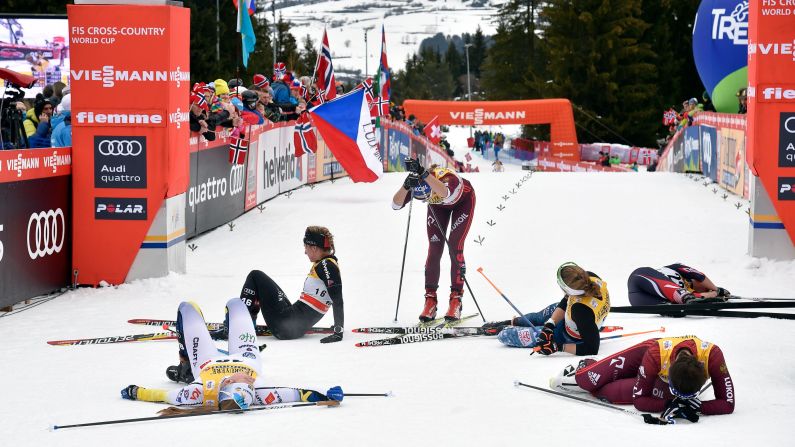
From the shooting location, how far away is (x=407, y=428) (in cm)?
651

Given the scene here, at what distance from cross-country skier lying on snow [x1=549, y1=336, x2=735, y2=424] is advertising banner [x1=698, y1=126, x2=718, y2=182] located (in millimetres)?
16599

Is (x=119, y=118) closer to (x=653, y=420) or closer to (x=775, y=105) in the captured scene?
(x=775, y=105)

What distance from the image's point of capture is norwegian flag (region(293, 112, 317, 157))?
21.6m

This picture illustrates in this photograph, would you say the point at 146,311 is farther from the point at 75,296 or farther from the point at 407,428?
the point at 407,428

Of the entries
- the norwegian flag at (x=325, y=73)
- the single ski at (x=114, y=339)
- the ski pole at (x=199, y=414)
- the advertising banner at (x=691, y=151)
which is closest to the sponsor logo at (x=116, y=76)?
the single ski at (x=114, y=339)

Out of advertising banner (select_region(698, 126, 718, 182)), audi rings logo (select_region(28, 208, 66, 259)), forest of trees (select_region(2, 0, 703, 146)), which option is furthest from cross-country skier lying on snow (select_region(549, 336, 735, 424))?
forest of trees (select_region(2, 0, 703, 146))

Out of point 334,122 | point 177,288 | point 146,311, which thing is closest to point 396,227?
point 334,122

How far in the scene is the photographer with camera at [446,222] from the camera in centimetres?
1034

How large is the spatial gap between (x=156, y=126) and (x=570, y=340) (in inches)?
237

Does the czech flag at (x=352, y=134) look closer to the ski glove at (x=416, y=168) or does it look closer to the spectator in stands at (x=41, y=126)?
the spectator in stands at (x=41, y=126)

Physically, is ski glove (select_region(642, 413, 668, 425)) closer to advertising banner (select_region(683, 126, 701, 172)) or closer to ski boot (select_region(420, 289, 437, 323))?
ski boot (select_region(420, 289, 437, 323))

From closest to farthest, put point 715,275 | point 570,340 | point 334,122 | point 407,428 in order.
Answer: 1. point 407,428
2. point 570,340
3. point 715,275
4. point 334,122

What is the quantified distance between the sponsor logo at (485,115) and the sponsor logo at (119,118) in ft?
132

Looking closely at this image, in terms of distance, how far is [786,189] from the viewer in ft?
45.1
